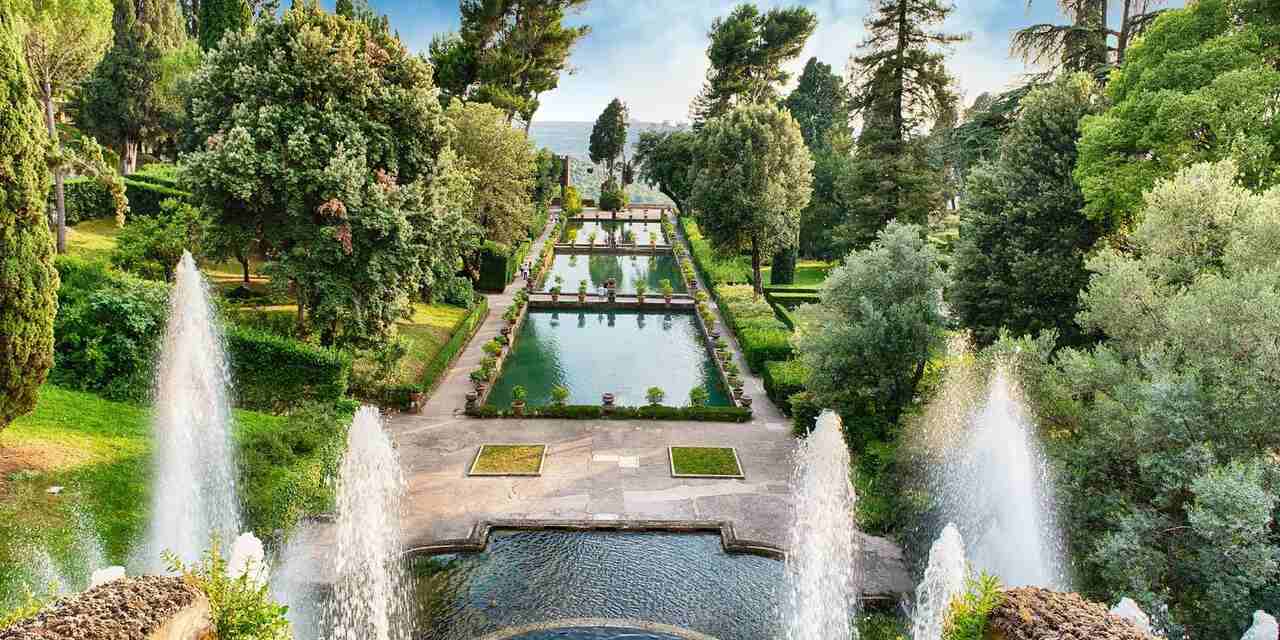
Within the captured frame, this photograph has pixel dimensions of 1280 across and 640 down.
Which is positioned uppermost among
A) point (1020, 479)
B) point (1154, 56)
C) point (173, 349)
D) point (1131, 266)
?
point (1154, 56)

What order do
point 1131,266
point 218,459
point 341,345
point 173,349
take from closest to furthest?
point 1131,266 < point 218,459 < point 173,349 < point 341,345

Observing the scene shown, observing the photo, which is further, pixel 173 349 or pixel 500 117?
pixel 500 117

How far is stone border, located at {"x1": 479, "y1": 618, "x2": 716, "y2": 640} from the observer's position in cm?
1112

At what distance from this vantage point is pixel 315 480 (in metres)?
A: 13.7

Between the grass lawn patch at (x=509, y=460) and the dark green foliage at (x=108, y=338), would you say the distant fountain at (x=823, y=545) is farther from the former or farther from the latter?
the dark green foliage at (x=108, y=338)

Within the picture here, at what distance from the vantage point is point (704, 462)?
57.7 feet

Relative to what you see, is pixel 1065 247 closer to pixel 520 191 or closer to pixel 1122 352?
pixel 1122 352

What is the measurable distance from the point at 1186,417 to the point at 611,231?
165 feet

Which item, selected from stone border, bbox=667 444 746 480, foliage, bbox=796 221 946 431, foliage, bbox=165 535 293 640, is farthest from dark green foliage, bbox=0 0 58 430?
foliage, bbox=796 221 946 431

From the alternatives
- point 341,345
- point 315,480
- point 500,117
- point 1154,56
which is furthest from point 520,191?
point 1154,56

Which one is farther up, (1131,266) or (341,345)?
(1131,266)

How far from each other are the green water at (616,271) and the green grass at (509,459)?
20.1 m

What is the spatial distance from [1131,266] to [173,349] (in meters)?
18.2

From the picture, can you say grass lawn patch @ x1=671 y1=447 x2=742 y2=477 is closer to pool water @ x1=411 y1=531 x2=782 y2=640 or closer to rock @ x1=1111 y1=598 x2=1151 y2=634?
pool water @ x1=411 y1=531 x2=782 y2=640
